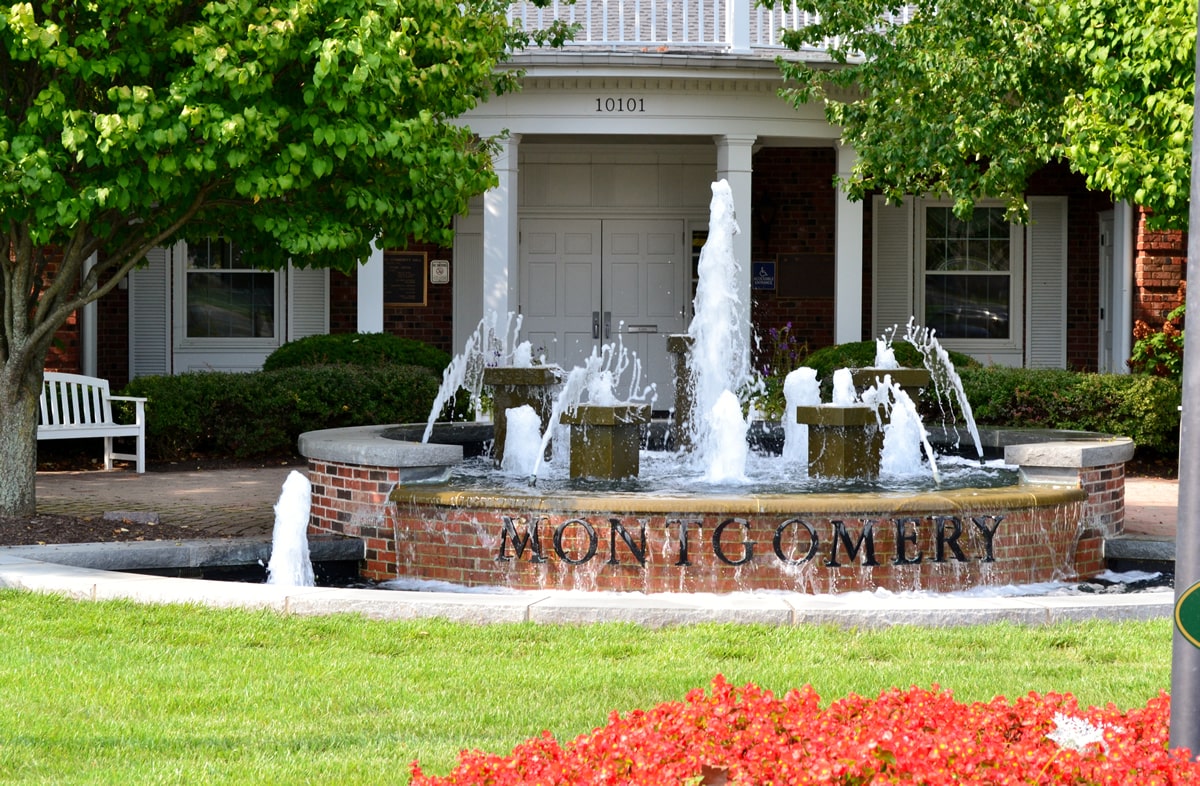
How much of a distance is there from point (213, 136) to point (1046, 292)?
1266cm

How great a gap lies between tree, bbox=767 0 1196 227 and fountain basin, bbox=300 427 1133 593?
2.56 metres

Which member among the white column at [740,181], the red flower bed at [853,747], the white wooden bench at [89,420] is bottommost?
the red flower bed at [853,747]

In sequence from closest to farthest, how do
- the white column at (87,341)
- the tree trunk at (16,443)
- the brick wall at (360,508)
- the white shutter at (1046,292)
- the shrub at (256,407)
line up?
the brick wall at (360,508)
the tree trunk at (16,443)
the shrub at (256,407)
the white column at (87,341)
the white shutter at (1046,292)

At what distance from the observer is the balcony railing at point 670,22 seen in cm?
1492

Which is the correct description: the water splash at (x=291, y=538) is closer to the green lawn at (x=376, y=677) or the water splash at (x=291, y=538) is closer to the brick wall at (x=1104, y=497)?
the green lawn at (x=376, y=677)

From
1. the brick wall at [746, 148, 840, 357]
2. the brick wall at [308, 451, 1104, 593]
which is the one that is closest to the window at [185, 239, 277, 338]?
the brick wall at [746, 148, 840, 357]

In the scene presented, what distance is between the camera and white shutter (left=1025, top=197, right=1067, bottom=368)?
17922mm

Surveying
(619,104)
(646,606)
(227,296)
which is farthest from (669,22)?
(646,606)

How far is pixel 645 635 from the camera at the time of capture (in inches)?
240

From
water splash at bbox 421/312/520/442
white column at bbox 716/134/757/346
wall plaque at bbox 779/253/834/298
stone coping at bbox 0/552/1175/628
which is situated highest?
white column at bbox 716/134/757/346

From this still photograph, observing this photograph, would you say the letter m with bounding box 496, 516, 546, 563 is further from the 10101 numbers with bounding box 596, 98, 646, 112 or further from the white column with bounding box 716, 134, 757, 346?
the 10101 numbers with bounding box 596, 98, 646, 112

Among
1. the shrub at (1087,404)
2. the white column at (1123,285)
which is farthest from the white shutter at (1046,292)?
the shrub at (1087,404)

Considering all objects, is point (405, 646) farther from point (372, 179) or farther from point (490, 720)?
point (372, 179)

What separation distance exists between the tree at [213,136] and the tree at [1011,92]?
3.81m
